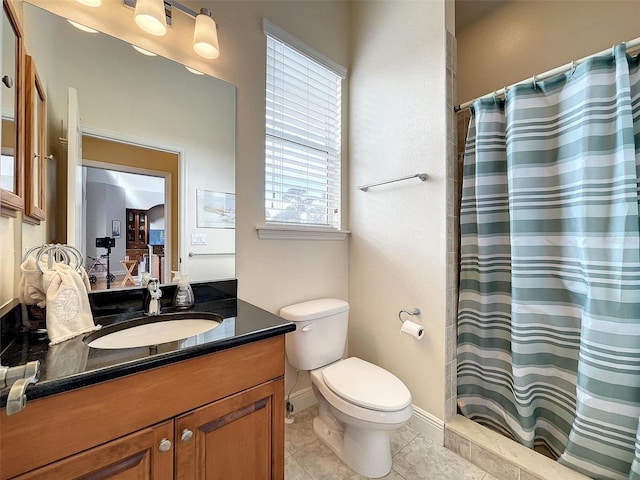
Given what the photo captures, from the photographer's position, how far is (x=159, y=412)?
80 cm

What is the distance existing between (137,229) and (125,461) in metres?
0.87

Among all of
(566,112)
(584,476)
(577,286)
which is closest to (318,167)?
(566,112)

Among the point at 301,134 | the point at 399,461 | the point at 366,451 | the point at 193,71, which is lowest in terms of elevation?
the point at 399,461

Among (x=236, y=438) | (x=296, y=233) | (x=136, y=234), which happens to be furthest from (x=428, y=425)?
(x=136, y=234)

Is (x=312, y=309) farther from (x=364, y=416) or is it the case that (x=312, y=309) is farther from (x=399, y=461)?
(x=399, y=461)

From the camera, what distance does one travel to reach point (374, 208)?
193 centimetres

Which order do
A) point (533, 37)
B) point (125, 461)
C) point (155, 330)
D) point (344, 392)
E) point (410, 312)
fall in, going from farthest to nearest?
point (533, 37)
point (410, 312)
point (344, 392)
point (155, 330)
point (125, 461)

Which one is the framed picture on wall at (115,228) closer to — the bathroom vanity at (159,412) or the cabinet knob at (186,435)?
the bathroom vanity at (159,412)

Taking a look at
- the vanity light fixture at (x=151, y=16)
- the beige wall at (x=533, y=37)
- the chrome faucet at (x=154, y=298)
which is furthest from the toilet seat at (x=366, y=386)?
the beige wall at (x=533, y=37)

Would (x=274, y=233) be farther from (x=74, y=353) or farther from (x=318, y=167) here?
(x=74, y=353)

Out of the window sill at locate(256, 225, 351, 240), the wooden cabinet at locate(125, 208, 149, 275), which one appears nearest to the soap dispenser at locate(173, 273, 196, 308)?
the wooden cabinet at locate(125, 208, 149, 275)

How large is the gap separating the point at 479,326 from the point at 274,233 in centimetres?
127

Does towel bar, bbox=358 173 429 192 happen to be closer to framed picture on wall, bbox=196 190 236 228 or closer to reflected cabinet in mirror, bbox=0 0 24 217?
framed picture on wall, bbox=196 190 236 228

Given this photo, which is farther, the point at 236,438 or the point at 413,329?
the point at 413,329
